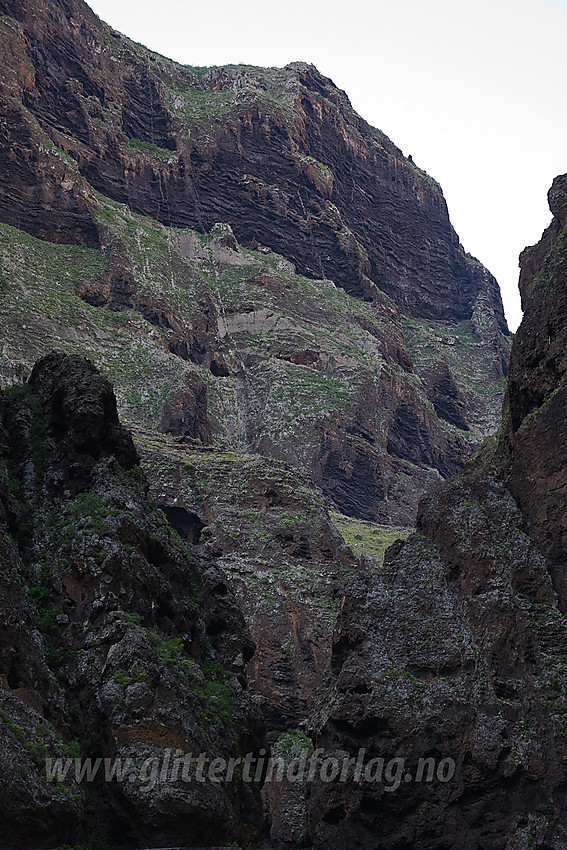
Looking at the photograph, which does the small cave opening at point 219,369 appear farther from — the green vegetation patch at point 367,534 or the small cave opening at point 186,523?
the small cave opening at point 186,523

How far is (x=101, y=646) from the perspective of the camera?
26.7 meters

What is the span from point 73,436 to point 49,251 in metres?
73.9

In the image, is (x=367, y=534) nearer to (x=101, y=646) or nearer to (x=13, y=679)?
(x=101, y=646)

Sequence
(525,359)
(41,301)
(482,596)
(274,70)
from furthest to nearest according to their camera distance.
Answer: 1. (274,70)
2. (41,301)
3. (525,359)
4. (482,596)

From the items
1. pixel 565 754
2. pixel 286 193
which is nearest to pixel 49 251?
pixel 286 193

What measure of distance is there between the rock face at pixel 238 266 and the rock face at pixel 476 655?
48291 millimetres

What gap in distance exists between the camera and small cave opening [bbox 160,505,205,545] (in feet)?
225

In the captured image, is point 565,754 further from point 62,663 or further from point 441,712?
point 62,663

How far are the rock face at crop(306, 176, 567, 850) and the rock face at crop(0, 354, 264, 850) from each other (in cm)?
507

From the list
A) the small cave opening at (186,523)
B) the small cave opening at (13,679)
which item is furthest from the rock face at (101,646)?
the small cave opening at (186,523)

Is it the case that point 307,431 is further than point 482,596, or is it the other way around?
point 307,431

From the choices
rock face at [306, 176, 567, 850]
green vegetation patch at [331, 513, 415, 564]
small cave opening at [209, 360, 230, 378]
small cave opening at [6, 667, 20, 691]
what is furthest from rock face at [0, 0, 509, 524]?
small cave opening at [6, 667, 20, 691]

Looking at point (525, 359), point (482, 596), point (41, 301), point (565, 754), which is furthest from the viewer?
point (41, 301)

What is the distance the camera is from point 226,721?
100 ft
